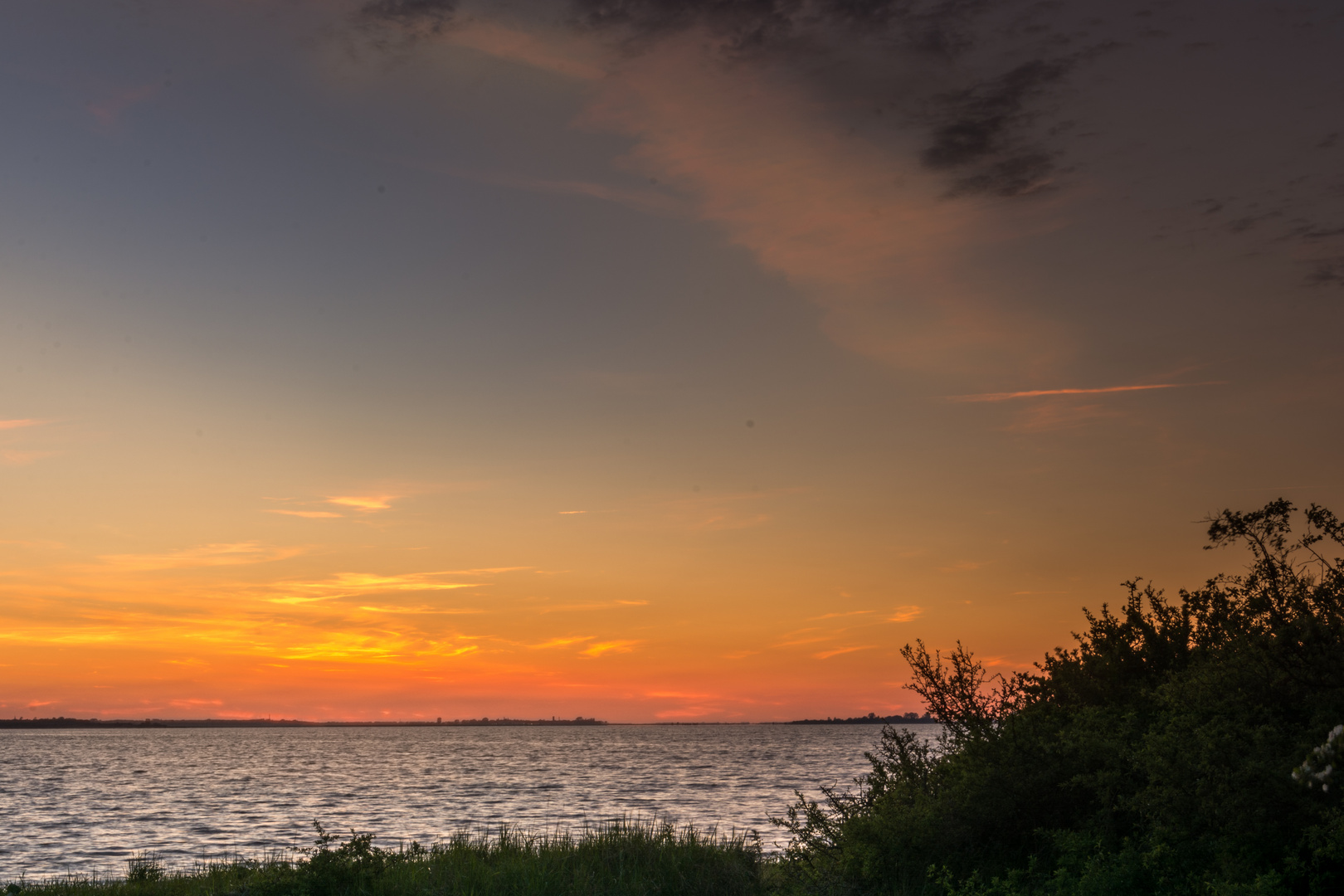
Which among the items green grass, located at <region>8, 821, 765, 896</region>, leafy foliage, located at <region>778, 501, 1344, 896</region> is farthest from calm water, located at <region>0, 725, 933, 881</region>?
leafy foliage, located at <region>778, 501, 1344, 896</region>

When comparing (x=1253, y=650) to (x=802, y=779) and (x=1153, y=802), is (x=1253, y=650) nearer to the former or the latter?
(x=1153, y=802)

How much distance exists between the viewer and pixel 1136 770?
14727 mm

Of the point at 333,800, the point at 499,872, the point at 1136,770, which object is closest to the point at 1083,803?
the point at 1136,770

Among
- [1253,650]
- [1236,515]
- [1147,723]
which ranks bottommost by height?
[1147,723]

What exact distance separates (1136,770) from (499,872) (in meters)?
12.7

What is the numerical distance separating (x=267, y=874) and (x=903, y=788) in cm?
1298

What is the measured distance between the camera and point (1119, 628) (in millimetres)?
18859

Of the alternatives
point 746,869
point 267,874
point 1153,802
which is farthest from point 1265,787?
point 267,874

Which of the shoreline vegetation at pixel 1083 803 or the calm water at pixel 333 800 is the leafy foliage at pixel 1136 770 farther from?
the calm water at pixel 333 800

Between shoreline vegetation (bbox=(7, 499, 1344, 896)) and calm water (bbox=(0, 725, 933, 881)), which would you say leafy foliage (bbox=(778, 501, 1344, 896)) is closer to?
shoreline vegetation (bbox=(7, 499, 1344, 896))

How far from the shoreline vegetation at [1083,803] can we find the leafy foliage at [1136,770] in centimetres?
3

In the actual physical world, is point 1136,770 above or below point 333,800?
above

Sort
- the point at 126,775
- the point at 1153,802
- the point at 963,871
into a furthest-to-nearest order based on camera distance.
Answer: the point at 126,775 → the point at 963,871 → the point at 1153,802

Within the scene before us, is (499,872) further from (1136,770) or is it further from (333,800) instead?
(333,800)
